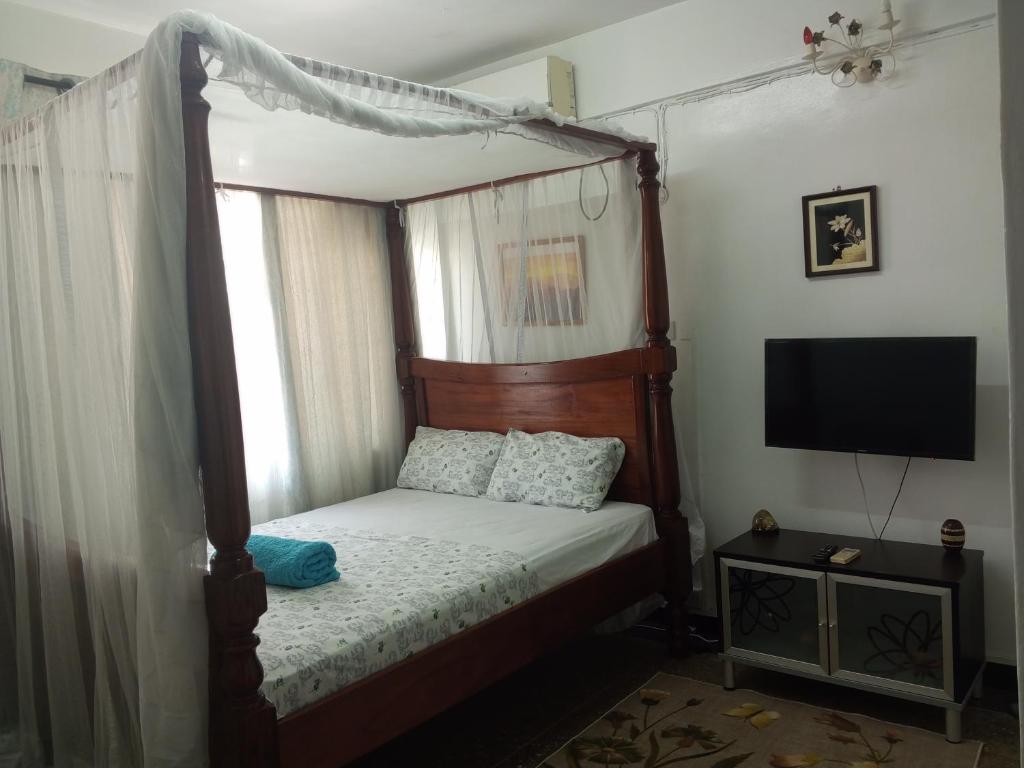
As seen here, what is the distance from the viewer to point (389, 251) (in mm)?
4281

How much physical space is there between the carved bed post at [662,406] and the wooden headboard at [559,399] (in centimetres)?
5

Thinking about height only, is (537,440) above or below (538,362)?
below

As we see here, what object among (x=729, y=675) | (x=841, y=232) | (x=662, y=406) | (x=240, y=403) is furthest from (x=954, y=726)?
(x=240, y=403)

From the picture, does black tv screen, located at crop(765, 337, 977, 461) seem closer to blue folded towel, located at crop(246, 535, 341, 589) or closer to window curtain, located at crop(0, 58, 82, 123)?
blue folded towel, located at crop(246, 535, 341, 589)

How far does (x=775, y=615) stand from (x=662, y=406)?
93 cm

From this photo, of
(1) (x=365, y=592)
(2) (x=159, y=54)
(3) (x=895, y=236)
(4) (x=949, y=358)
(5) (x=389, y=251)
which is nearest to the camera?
(2) (x=159, y=54)

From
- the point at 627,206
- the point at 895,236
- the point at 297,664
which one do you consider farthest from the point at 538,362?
the point at 297,664

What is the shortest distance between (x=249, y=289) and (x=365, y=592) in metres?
1.77

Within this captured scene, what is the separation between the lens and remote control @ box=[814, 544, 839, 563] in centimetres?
292

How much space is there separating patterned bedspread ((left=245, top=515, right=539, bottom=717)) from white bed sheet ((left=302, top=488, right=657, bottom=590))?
0.10 m

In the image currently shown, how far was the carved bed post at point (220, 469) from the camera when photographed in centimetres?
188

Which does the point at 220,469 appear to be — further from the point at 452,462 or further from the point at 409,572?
the point at 452,462

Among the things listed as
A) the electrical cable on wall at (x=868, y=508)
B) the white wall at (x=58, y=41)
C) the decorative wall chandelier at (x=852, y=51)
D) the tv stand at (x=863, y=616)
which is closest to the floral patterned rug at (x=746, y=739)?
the tv stand at (x=863, y=616)

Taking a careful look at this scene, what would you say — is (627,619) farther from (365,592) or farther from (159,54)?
(159,54)
